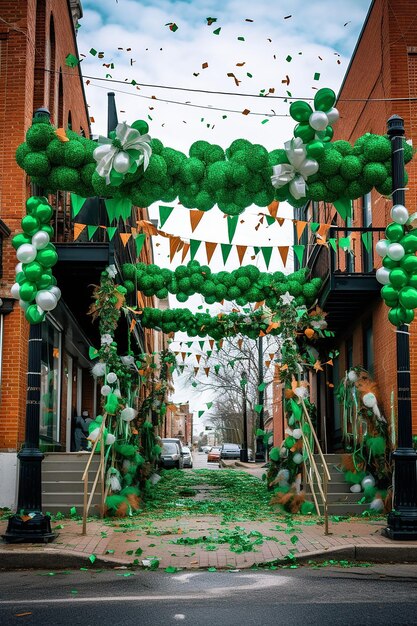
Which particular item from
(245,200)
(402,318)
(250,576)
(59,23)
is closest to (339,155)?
(245,200)

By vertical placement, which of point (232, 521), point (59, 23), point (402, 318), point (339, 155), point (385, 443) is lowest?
point (232, 521)

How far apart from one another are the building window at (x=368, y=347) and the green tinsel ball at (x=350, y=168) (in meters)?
6.52

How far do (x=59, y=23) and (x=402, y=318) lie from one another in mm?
11538

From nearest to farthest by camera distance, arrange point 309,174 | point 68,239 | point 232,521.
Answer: point 309,174 < point 232,521 < point 68,239

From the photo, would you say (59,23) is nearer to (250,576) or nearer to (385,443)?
(385,443)

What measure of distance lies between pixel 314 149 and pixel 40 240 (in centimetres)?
359

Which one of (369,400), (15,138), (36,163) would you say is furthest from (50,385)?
(36,163)

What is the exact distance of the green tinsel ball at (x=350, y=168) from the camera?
934 cm

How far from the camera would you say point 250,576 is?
7.47 meters

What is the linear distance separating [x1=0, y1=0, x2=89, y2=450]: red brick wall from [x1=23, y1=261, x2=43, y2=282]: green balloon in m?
3.54

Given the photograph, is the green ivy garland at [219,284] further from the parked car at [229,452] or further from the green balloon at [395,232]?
the parked car at [229,452]

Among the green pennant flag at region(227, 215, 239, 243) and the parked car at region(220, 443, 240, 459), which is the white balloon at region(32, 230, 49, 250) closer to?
the green pennant flag at region(227, 215, 239, 243)

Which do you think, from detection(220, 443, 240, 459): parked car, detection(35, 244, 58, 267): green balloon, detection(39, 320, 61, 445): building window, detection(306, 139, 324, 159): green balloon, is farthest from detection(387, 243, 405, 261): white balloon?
detection(220, 443, 240, 459): parked car

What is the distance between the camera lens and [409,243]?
30.8ft
